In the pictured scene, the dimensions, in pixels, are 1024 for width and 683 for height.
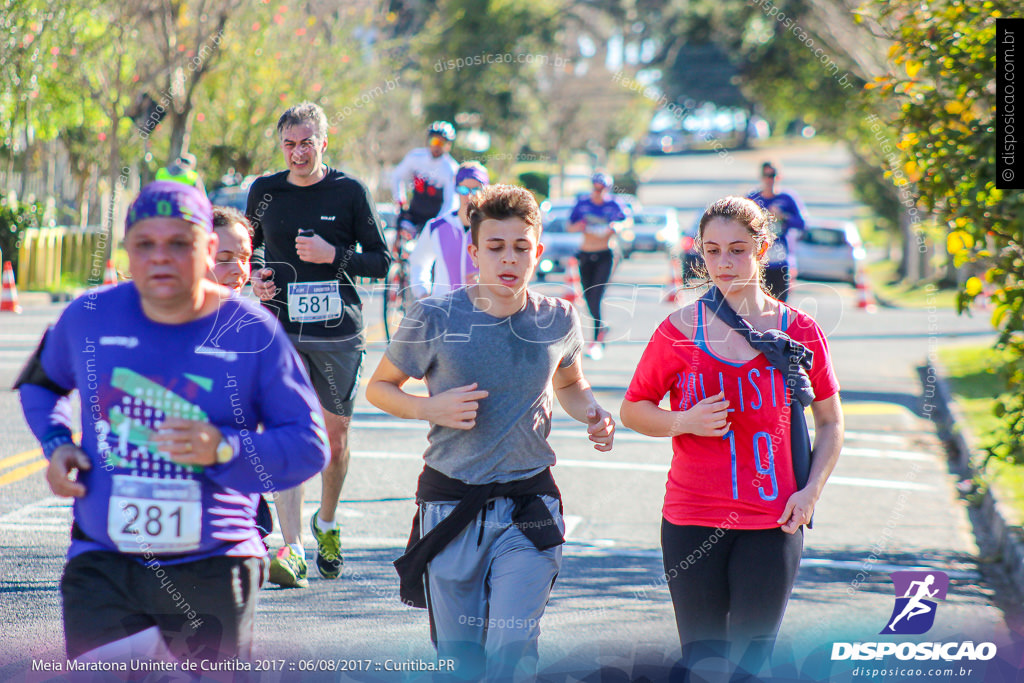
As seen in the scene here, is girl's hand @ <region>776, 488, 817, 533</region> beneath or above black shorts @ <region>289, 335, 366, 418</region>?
beneath

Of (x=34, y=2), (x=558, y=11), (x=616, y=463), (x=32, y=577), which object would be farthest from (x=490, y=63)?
(x=32, y=577)

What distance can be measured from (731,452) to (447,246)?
575 centimetres

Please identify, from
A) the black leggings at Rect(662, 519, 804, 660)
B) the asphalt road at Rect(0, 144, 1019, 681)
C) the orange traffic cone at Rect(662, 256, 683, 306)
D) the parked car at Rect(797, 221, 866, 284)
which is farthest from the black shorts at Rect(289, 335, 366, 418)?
the parked car at Rect(797, 221, 866, 284)

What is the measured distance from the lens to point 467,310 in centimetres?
368

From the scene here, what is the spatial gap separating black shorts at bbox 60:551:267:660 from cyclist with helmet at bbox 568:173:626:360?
10929mm

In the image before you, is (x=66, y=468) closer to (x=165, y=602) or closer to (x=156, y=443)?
(x=156, y=443)

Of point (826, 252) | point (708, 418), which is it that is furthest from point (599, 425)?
point (826, 252)

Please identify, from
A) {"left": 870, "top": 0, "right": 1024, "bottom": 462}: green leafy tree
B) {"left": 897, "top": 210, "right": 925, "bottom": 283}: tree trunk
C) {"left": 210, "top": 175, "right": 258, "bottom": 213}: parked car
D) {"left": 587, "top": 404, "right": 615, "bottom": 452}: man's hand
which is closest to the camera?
{"left": 587, "top": 404, "right": 615, "bottom": 452}: man's hand

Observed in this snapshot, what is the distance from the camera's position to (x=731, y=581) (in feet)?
11.9

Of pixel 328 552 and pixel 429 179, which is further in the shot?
pixel 429 179

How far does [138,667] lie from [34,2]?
56.8ft

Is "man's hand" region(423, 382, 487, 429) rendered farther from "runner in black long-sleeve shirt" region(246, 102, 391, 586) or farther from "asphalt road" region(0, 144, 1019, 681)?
"runner in black long-sleeve shirt" region(246, 102, 391, 586)

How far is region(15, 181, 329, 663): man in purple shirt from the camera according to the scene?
9.26 feet

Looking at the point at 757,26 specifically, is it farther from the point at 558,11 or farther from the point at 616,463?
the point at 616,463
